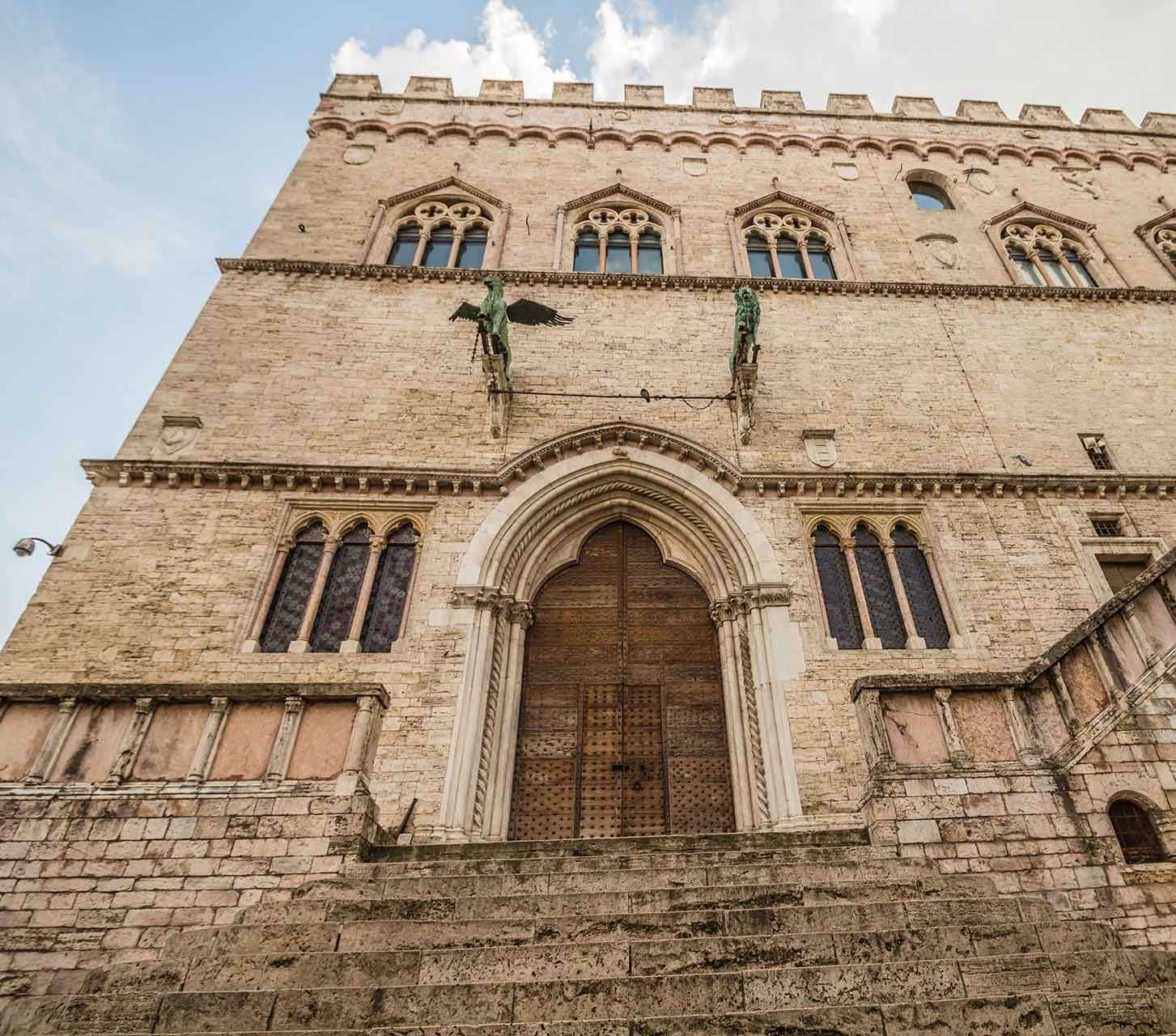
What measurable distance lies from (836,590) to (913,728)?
11.9ft

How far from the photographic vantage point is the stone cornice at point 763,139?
15.1m

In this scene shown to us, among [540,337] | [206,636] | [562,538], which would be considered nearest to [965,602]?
[562,538]

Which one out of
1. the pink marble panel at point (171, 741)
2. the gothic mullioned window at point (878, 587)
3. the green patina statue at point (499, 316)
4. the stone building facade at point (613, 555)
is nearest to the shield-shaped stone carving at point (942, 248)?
the stone building facade at point (613, 555)

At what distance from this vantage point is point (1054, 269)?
45.2 ft

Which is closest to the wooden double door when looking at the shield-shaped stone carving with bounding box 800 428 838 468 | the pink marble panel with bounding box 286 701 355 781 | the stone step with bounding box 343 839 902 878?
the stone step with bounding box 343 839 902 878

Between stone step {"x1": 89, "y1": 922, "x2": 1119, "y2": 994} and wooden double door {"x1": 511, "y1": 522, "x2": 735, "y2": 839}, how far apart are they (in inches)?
146

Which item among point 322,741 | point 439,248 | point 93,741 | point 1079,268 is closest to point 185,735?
point 93,741

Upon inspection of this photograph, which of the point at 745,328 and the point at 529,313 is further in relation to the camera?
the point at 529,313

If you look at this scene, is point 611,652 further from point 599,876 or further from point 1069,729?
point 1069,729

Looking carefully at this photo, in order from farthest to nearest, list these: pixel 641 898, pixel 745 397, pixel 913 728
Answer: pixel 745 397
pixel 913 728
pixel 641 898

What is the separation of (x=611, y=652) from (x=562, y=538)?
1680mm

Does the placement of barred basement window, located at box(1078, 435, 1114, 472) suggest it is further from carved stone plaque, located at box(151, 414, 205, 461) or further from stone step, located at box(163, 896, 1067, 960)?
carved stone plaque, located at box(151, 414, 205, 461)

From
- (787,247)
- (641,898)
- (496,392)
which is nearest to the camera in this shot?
(641,898)

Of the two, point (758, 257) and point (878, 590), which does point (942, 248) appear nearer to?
point (758, 257)
